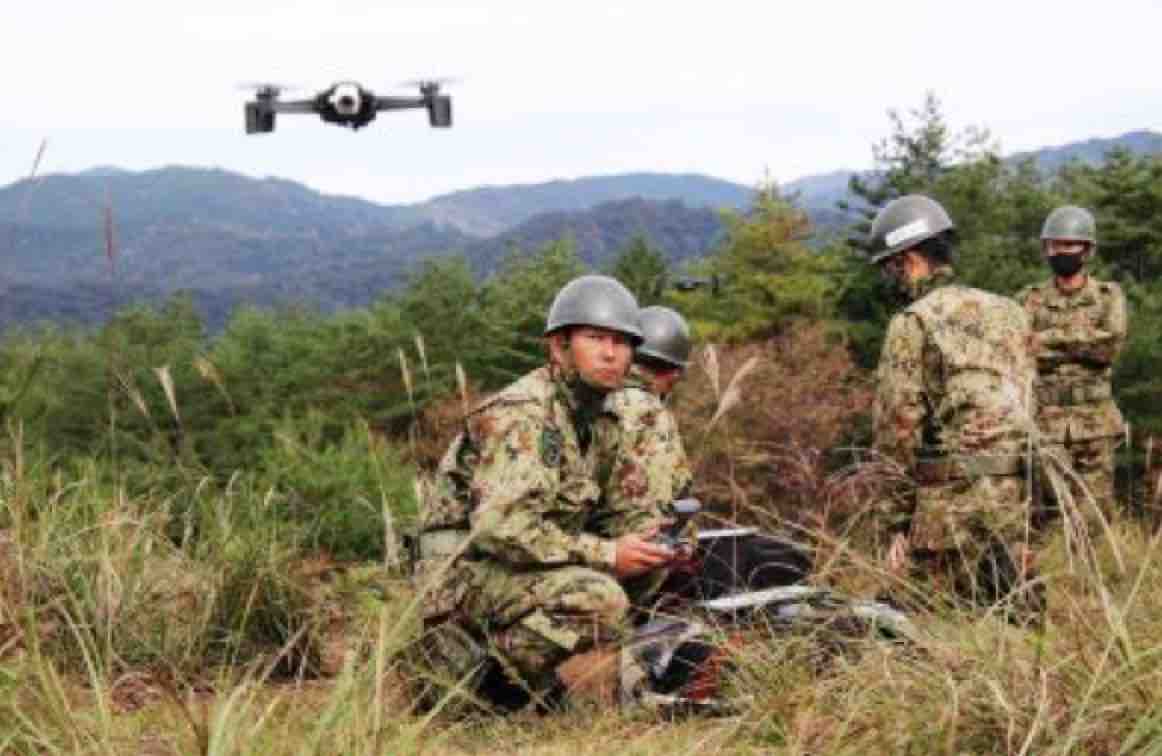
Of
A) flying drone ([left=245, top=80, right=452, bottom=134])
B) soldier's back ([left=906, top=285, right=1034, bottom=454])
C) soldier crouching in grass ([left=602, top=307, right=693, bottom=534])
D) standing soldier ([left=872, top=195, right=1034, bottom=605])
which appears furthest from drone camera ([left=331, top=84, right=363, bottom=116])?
soldier crouching in grass ([left=602, top=307, right=693, bottom=534])

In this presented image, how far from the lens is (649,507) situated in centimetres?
563

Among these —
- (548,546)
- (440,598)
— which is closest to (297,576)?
(440,598)

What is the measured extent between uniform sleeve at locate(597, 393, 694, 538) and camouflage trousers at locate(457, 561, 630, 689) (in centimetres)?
45

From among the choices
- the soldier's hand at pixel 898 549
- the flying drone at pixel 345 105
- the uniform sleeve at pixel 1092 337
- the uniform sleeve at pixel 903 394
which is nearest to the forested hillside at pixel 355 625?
the soldier's hand at pixel 898 549

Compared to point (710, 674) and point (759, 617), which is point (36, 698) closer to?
point (710, 674)

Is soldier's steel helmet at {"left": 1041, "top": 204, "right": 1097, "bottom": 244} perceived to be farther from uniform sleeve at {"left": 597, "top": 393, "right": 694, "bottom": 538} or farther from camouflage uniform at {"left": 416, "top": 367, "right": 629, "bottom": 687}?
camouflage uniform at {"left": 416, "top": 367, "right": 629, "bottom": 687}

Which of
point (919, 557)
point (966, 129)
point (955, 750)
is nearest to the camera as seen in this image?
point (955, 750)

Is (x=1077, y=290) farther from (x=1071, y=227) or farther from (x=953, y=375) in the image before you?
(x=953, y=375)

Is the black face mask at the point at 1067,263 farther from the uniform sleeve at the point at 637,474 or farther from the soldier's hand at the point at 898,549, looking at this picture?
the uniform sleeve at the point at 637,474

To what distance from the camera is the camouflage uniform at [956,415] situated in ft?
19.5

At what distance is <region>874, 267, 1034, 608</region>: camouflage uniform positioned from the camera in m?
5.94

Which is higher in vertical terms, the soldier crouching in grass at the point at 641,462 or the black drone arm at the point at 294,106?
the black drone arm at the point at 294,106

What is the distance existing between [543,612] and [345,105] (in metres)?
45.7

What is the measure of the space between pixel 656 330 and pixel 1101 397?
382 centimetres
